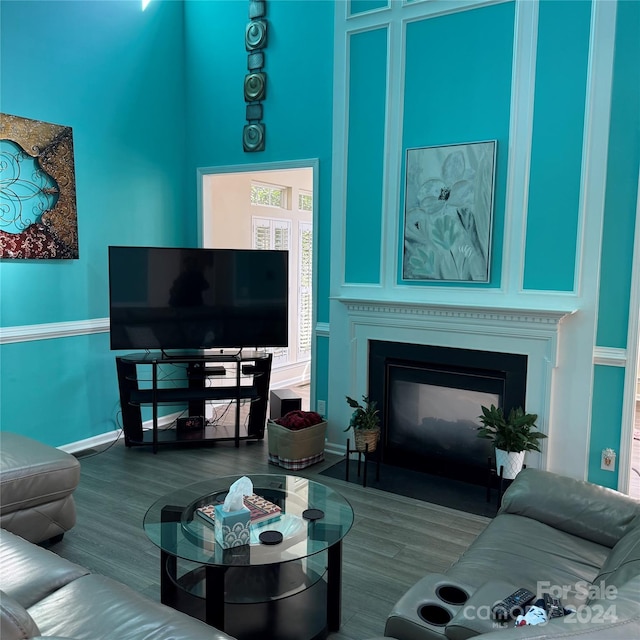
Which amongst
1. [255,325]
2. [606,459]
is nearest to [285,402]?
[255,325]

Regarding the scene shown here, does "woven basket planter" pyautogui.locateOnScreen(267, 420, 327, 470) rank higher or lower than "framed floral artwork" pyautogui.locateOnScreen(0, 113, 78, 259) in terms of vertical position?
lower

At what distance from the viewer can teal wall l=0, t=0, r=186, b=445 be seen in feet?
13.3

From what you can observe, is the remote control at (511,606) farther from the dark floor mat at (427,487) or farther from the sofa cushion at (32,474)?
the sofa cushion at (32,474)

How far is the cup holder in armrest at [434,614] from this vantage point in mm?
1759

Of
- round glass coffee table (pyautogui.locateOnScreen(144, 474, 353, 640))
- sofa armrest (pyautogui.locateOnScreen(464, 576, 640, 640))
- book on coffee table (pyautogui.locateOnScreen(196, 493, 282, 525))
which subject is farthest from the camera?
book on coffee table (pyautogui.locateOnScreen(196, 493, 282, 525))

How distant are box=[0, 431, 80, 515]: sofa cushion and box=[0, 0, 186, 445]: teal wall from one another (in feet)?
4.00

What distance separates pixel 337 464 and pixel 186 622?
8.84 feet

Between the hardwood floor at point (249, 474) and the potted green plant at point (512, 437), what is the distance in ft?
1.28

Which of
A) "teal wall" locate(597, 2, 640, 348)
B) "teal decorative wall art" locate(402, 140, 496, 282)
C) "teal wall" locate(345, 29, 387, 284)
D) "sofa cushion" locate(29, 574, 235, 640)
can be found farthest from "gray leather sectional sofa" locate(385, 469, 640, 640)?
"teal wall" locate(345, 29, 387, 284)

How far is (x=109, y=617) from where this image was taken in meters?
1.74

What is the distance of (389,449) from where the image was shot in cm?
440

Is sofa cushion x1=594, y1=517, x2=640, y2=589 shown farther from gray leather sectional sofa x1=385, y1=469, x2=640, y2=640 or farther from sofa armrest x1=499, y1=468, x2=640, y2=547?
sofa armrest x1=499, y1=468, x2=640, y2=547

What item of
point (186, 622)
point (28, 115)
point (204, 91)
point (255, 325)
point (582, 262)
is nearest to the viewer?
point (186, 622)

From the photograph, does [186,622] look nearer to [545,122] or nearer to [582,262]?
[582,262]
